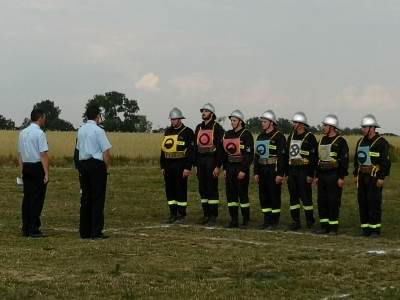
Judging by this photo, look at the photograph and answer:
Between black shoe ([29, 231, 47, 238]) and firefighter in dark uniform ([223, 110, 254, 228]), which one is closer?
black shoe ([29, 231, 47, 238])

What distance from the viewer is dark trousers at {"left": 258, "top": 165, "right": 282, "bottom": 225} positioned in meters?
13.5

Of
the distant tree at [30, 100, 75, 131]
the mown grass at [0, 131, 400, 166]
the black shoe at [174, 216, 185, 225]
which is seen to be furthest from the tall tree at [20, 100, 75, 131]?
the black shoe at [174, 216, 185, 225]

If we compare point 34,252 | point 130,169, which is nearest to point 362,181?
point 34,252

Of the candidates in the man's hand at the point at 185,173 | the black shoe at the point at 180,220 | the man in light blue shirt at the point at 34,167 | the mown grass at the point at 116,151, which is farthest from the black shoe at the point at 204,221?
the mown grass at the point at 116,151

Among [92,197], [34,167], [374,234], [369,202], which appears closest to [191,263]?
[92,197]

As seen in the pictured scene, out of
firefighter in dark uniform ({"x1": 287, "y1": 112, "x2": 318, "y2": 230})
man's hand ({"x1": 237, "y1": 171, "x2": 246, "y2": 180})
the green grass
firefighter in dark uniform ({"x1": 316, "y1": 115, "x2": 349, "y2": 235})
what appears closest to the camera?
the green grass

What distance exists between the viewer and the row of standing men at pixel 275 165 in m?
12.6

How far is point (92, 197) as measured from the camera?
37.4 feet

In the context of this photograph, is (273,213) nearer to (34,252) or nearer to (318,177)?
(318,177)

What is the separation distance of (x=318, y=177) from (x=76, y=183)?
11.5 meters

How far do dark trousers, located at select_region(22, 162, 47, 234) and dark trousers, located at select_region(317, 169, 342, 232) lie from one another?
477cm

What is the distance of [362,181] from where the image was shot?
12656 mm

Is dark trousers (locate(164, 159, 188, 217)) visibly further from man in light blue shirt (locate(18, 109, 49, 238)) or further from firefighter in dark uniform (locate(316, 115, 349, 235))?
man in light blue shirt (locate(18, 109, 49, 238))

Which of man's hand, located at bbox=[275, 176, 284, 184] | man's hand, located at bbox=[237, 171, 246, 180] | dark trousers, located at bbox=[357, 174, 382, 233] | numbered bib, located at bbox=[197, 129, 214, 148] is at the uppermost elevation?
numbered bib, located at bbox=[197, 129, 214, 148]
